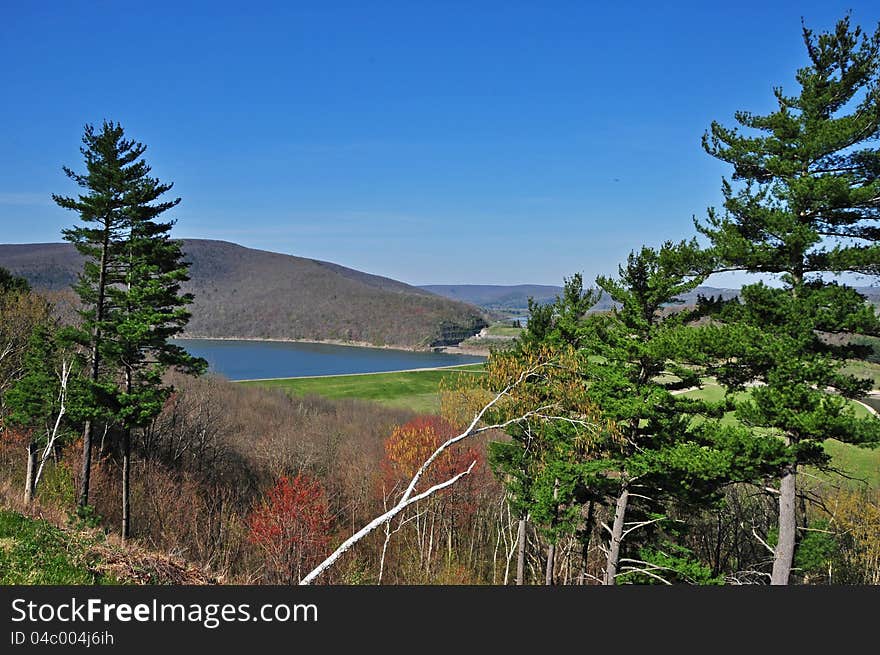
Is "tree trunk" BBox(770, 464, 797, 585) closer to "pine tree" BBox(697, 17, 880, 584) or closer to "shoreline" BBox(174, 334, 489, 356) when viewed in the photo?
"pine tree" BBox(697, 17, 880, 584)

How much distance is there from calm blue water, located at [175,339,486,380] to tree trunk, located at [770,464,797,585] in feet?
264

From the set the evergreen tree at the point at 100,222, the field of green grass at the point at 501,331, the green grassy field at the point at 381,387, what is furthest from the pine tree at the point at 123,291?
the field of green grass at the point at 501,331

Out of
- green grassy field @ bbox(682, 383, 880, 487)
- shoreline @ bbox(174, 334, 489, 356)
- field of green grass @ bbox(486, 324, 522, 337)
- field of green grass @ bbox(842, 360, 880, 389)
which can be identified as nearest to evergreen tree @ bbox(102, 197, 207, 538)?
field of green grass @ bbox(842, 360, 880, 389)

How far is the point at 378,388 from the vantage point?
7606cm

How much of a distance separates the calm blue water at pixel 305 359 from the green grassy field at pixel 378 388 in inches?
600

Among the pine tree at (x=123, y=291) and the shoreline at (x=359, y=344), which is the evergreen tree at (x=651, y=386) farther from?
the shoreline at (x=359, y=344)

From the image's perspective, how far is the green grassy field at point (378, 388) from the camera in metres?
68.9

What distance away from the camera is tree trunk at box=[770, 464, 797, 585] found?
10695mm

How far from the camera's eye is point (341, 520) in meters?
32.2

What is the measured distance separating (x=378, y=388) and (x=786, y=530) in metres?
67.2

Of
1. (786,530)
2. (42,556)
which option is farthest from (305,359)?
(42,556)

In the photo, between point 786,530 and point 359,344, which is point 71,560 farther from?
point 359,344

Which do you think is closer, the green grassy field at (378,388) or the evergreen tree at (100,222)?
the evergreen tree at (100,222)

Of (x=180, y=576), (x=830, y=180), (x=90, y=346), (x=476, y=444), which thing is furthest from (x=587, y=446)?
(x=476, y=444)
